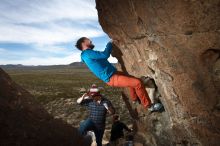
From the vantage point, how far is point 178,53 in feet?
28.1

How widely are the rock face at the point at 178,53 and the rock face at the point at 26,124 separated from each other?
13.4 feet

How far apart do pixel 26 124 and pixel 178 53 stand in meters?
6.36

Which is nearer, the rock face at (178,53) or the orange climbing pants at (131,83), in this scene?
the rock face at (178,53)

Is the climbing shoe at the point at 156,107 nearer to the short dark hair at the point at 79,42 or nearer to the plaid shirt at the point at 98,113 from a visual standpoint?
the plaid shirt at the point at 98,113

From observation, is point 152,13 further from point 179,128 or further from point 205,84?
point 179,128

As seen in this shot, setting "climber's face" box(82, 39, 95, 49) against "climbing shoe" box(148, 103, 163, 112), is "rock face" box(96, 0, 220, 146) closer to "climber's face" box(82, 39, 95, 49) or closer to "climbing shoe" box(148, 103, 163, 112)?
"climbing shoe" box(148, 103, 163, 112)

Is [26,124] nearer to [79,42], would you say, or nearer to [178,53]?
[79,42]

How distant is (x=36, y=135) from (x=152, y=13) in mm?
6217

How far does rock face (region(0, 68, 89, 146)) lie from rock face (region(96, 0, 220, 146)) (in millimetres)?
4078

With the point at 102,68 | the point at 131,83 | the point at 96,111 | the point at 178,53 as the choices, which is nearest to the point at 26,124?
the point at 96,111

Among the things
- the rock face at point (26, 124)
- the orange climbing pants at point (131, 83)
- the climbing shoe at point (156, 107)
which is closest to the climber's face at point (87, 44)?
the orange climbing pants at point (131, 83)

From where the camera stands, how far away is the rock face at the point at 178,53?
7.87 meters

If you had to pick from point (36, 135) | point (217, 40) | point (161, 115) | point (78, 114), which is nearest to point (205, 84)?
point (217, 40)

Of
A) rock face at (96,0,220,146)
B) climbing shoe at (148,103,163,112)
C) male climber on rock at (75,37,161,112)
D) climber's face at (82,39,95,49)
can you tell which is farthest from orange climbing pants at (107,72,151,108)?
climber's face at (82,39,95,49)
